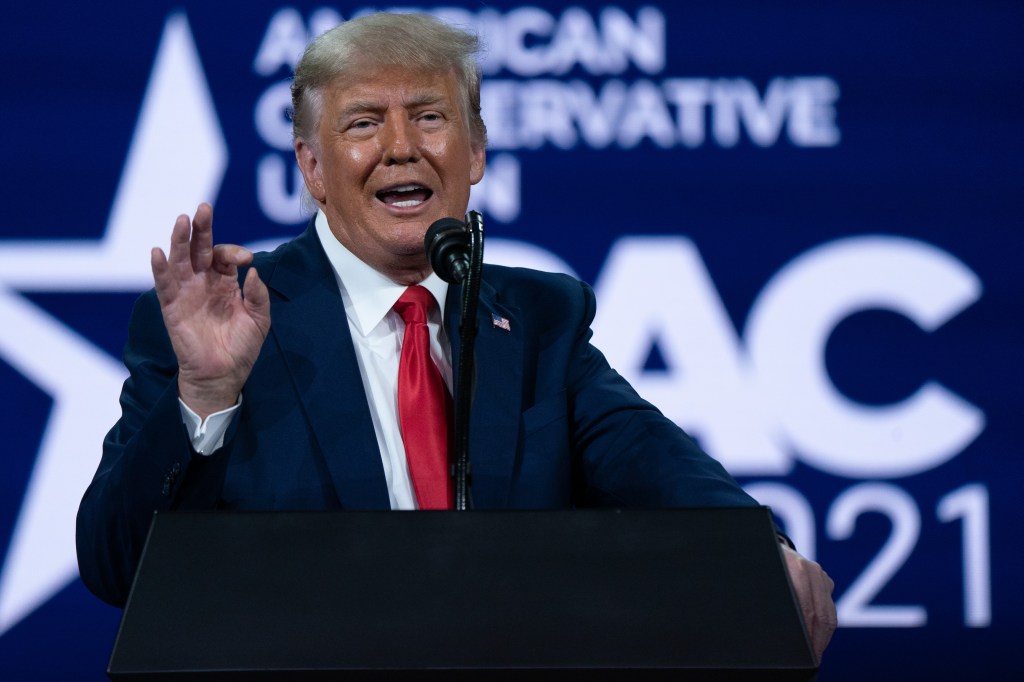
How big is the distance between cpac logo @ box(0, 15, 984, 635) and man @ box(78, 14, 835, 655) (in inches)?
29.3

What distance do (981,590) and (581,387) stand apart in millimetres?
1286

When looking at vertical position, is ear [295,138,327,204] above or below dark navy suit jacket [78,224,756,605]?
above

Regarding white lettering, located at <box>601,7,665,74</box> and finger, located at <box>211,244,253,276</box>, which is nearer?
finger, located at <box>211,244,253,276</box>

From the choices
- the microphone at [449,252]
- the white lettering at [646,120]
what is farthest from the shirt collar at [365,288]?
the white lettering at [646,120]

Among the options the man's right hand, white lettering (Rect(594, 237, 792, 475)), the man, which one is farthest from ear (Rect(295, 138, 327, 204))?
white lettering (Rect(594, 237, 792, 475))

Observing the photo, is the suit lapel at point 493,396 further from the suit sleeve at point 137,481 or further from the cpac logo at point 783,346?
the cpac logo at point 783,346

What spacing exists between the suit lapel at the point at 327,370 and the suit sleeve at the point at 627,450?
313 mm

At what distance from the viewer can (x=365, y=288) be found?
1.78 m

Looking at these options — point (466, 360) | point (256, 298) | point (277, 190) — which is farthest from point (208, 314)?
point (277, 190)

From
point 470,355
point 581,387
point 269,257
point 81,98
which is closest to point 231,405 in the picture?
point 470,355

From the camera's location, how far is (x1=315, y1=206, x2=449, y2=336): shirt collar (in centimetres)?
175

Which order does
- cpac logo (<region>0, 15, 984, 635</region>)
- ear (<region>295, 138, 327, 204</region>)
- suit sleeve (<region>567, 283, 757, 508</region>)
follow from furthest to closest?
cpac logo (<region>0, 15, 984, 635</region>)
ear (<region>295, 138, 327, 204</region>)
suit sleeve (<region>567, 283, 757, 508</region>)

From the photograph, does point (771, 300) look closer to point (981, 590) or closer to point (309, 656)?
point (981, 590)

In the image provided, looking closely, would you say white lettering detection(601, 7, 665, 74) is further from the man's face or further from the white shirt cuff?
the white shirt cuff
